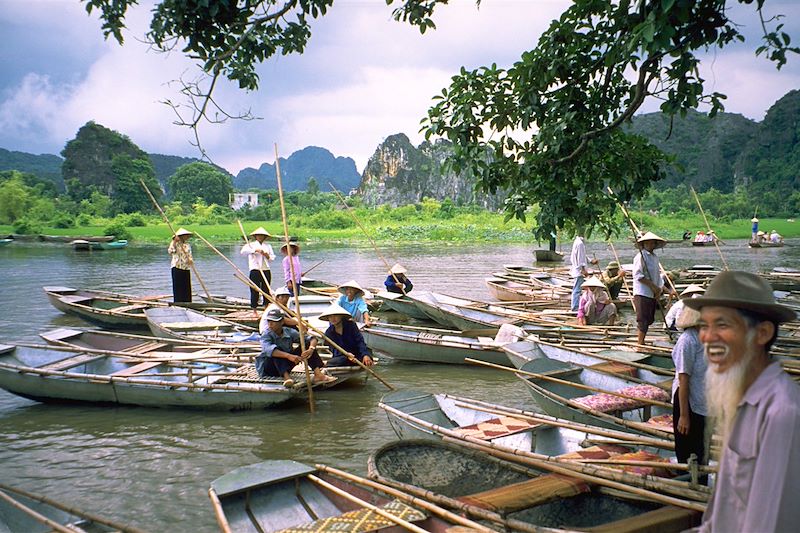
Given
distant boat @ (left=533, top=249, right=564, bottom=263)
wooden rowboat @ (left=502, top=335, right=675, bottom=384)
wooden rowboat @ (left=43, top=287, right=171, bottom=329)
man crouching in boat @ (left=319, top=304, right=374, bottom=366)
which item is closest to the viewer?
wooden rowboat @ (left=502, top=335, right=675, bottom=384)

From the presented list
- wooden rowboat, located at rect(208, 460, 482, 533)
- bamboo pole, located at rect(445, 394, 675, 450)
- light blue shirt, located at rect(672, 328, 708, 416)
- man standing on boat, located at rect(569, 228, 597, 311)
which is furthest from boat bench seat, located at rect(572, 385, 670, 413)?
man standing on boat, located at rect(569, 228, 597, 311)

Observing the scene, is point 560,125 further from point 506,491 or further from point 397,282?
point 397,282

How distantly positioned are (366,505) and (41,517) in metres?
1.79

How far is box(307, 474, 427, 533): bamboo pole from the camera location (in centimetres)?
330

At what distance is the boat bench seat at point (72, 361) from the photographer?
24.3 feet

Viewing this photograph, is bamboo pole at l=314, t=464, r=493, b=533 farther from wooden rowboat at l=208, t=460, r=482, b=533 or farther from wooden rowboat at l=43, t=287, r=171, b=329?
wooden rowboat at l=43, t=287, r=171, b=329

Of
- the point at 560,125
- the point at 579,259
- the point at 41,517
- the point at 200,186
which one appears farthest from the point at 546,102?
the point at 200,186

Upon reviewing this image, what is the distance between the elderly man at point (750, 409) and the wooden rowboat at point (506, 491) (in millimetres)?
1420

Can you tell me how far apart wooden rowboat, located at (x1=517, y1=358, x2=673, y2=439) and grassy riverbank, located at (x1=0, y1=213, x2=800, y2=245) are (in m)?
34.1

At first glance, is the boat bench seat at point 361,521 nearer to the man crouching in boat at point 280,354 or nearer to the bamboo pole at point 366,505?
the bamboo pole at point 366,505

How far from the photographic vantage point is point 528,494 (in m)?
3.55

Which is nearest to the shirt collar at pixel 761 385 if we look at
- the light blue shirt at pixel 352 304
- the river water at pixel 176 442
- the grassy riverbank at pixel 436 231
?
the river water at pixel 176 442

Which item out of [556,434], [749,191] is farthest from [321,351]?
[749,191]

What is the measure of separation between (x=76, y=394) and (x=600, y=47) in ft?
21.2
